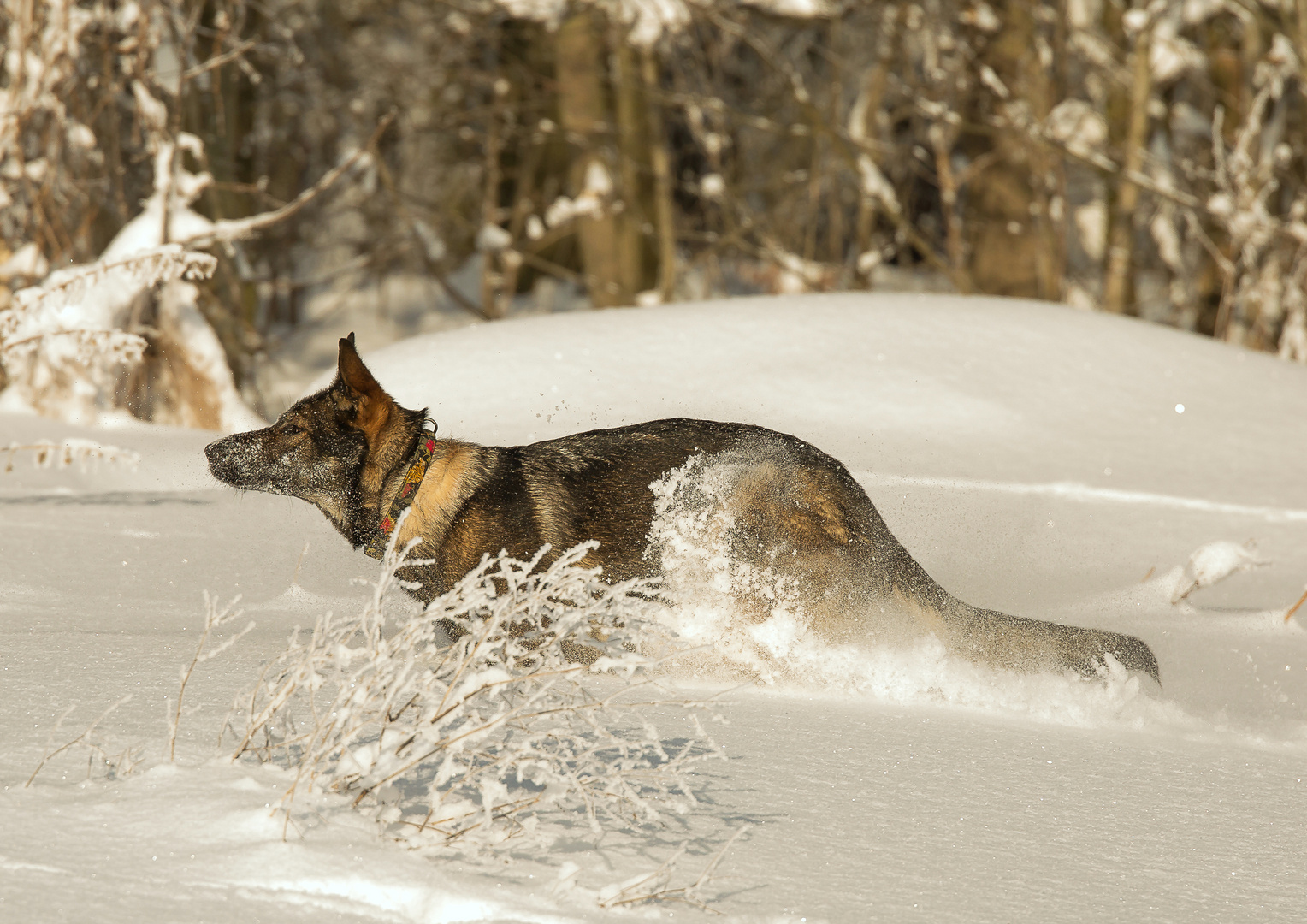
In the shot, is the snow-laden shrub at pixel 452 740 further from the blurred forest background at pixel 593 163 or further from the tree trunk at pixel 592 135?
the tree trunk at pixel 592 135

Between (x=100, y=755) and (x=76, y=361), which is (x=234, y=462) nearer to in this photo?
(x=100, y=755)

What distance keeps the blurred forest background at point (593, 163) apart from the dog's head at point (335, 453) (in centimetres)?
66

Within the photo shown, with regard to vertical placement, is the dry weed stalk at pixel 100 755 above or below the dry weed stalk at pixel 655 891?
above

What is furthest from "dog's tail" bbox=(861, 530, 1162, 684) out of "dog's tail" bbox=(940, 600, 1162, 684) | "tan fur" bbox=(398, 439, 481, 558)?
"tan fur" bbox=(398, 439, 481, 558)

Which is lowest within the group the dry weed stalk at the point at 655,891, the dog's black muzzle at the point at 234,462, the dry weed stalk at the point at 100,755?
Answer: the dry weed stalk at the point at 655,891

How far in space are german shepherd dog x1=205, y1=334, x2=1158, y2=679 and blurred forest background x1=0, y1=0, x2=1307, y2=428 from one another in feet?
2.55

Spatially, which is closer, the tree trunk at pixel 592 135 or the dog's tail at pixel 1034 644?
the dog's tail at pixel 1034 644

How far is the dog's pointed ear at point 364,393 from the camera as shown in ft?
13.2

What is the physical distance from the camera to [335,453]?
423 centimetres

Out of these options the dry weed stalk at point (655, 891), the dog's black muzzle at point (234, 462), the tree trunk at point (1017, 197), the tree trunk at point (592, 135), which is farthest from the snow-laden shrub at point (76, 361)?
the tree trunk at point (1017, 197)

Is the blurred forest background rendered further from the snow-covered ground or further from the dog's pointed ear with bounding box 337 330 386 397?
the snow-covered ground

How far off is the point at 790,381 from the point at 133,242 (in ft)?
14.2

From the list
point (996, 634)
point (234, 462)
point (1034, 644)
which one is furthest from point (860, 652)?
point (234, 462)

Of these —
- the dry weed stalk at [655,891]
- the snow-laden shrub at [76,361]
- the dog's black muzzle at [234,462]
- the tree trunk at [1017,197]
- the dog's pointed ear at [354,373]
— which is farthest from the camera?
the tree trunk at [1017,197]
